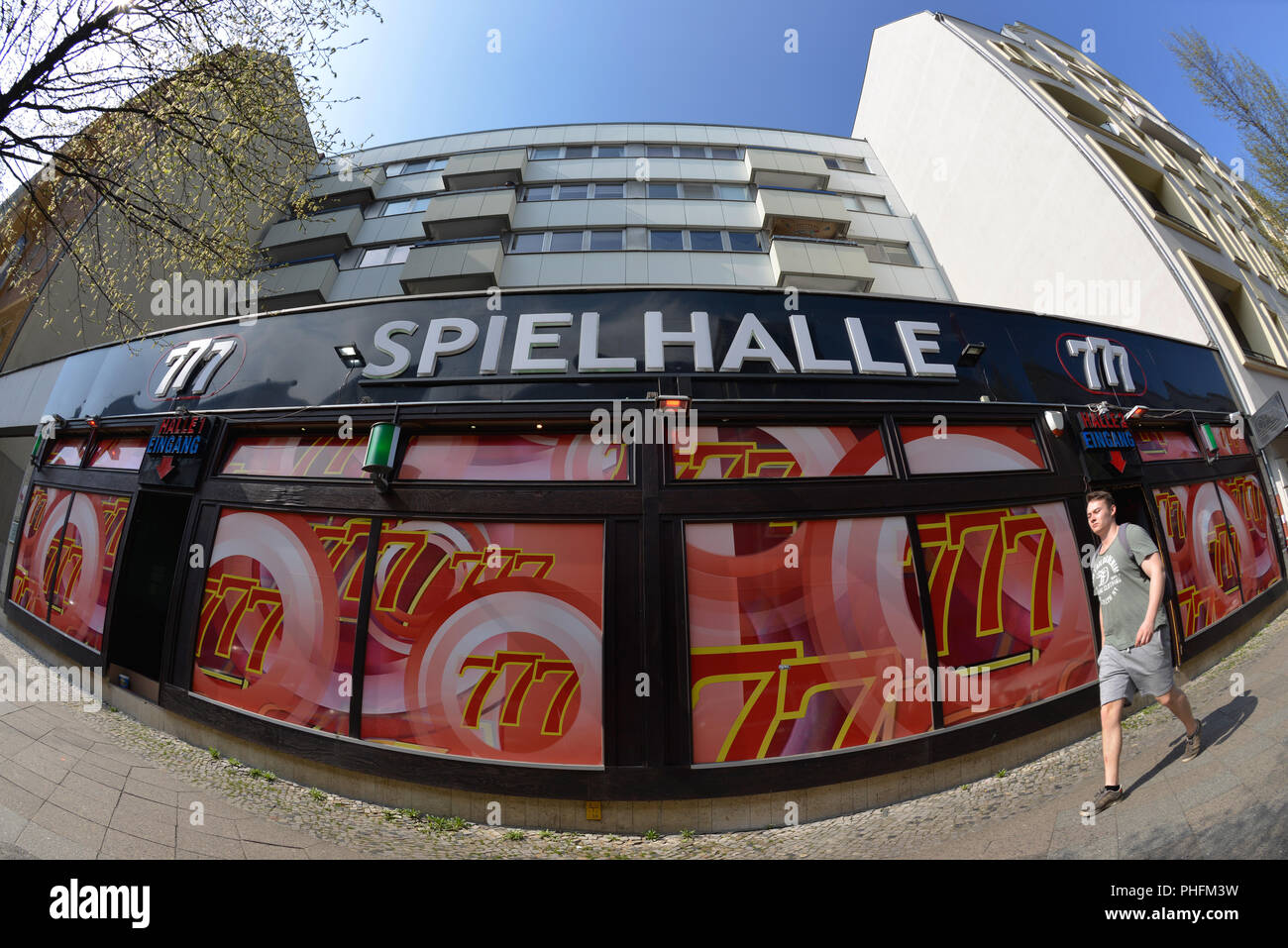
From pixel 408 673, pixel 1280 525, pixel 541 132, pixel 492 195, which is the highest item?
pixel 541 132

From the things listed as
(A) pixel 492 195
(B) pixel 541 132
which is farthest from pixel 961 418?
(B) pixel 541 132

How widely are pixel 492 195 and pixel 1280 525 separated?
1942cm

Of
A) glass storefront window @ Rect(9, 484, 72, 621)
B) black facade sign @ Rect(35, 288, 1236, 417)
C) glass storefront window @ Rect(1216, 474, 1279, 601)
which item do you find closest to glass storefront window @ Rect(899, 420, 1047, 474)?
black facade sign @ Rect(35, 288, 1236, 417)

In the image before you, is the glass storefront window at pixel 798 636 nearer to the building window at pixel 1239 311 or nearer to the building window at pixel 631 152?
the building window at pixel 1239 311

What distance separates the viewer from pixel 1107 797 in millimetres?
3371

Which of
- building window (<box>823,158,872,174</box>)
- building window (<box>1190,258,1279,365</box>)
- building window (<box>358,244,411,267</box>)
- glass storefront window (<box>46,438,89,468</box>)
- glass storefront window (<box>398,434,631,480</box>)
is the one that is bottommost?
glass storefront window (<box>398,434,631,480</box>)

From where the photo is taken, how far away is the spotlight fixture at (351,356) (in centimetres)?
539

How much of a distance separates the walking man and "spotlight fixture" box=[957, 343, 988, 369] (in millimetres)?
2539

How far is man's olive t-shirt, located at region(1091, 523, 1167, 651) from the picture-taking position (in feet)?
11.7

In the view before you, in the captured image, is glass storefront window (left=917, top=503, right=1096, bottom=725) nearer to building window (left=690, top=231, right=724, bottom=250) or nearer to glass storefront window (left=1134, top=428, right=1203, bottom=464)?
glass storefront window (left=1134, top=428, right=1203, bottom=464)

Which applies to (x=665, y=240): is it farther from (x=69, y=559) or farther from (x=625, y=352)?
(x=69, y=559)

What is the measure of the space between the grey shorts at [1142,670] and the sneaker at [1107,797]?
0.67 meters
